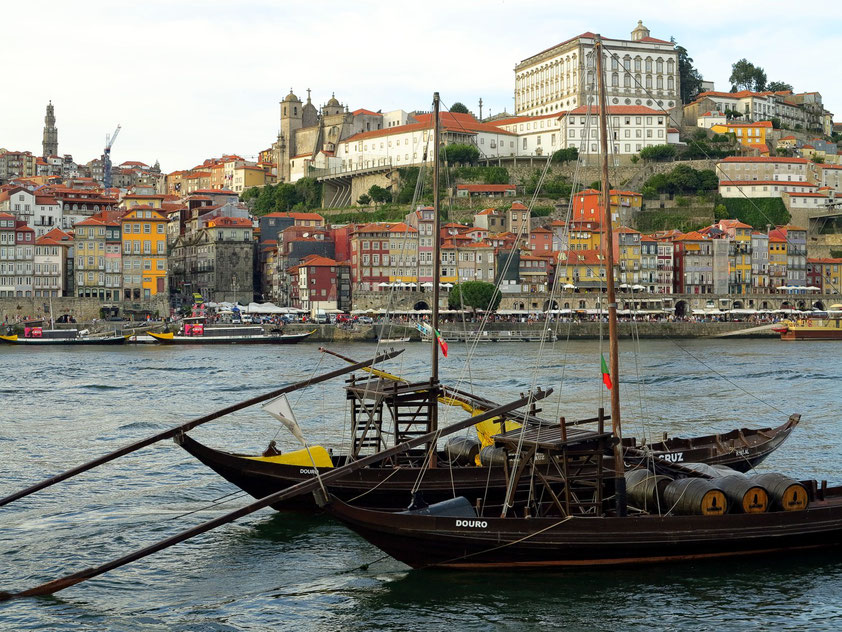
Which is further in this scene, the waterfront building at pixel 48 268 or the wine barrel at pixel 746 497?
the waterfront building at pixel 48 268

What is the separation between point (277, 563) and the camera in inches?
582

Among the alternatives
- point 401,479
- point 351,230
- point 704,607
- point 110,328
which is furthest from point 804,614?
point 351,230

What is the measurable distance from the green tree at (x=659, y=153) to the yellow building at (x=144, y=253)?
149 ft

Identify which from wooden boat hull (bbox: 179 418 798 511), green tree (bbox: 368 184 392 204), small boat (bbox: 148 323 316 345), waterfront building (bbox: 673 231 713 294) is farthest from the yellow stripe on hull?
green tree (bbox: 368 184 392 204)

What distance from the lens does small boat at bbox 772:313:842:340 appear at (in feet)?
246

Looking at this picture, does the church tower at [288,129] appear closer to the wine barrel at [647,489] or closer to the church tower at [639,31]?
the church tower at [639,31]

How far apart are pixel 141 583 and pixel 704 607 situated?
714 cm

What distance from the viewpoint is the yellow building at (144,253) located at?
8112 centimetres

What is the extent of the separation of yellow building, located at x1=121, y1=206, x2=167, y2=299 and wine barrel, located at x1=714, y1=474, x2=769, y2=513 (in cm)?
7171

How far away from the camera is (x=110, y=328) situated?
75.4 metres

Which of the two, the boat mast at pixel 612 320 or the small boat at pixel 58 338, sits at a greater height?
the boat mast at pixel 612 320

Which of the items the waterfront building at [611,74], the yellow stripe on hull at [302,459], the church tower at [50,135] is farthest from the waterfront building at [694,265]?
the church tower at [50,135]

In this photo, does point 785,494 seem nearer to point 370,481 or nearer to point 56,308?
point 370,481

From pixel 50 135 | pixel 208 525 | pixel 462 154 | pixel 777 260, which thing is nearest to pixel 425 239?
pixel 462 154
